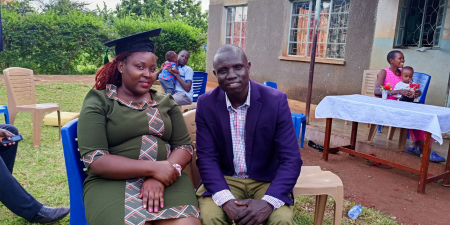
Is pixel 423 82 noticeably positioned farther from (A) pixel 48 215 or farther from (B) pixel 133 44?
(A) pixel 48 215

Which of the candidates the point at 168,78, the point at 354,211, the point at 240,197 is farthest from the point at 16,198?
the point at 168,78

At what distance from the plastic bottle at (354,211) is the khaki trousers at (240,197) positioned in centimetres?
144

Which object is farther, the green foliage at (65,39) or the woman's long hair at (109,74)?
the green foliage at (65,39)

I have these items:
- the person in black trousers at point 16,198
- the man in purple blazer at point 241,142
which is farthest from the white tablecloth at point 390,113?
the person in black trousers at point 16,198

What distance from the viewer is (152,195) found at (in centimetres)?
181

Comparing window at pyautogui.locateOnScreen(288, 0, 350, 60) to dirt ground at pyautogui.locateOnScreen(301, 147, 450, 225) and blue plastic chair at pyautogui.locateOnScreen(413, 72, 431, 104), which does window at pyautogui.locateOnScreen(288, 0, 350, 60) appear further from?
dirt ground at pyautogui.locateOnScreen(301, 147, 450, 225)

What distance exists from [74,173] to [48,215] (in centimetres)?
101

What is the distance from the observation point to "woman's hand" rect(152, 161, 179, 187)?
1896 millimetres

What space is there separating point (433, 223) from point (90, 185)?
313 centimetres

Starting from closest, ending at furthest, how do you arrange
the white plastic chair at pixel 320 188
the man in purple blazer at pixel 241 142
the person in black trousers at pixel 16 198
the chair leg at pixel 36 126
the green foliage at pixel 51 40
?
the man in purple blazer at pixel 241 142 < the white plastic chair at pixel 320 188 < the person in black trousers at pixel 16 198 < the chair leg at pixel 36 126 < the green foliage at pixel 51 40

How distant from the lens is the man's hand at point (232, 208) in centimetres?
194

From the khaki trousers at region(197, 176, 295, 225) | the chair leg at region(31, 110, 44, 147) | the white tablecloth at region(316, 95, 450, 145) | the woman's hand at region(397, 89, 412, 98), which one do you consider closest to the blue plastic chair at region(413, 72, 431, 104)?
the woman's hand at region(397, 89, 412, 98)

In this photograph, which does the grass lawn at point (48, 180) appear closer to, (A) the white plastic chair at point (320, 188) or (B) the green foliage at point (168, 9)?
(A) the white plastic chair at point (320, 188)

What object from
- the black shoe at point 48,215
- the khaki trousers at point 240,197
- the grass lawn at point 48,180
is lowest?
the grass lawn at point 48,180
